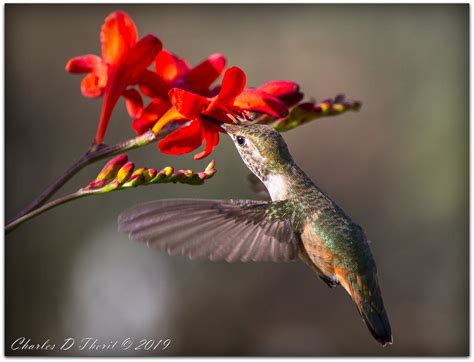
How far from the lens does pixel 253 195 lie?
4.23 m

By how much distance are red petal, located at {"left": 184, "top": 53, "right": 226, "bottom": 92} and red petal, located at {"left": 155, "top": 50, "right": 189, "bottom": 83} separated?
36mm

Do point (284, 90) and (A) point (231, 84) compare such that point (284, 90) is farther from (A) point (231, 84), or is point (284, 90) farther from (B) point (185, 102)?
(B) point (185, 102)

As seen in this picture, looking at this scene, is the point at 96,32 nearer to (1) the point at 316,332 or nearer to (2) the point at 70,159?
(2) the point at 70,159

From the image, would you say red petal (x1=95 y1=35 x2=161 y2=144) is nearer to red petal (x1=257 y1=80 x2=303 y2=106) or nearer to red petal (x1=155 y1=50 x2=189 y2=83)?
red petal (x1=155 y1=50 x2=189 y2=83)

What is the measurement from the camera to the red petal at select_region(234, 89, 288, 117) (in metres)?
1.60

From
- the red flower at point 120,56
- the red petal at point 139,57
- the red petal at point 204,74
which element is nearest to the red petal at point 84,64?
the red flower at point 120,56

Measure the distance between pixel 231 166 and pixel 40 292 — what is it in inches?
62.6

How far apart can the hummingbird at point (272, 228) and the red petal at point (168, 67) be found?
27 centimetres

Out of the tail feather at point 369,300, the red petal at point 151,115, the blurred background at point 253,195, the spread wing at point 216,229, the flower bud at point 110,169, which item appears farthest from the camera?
the blurred background at point 253,195

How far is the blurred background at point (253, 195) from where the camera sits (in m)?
4.02

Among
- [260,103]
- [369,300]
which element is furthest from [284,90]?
[369,300]

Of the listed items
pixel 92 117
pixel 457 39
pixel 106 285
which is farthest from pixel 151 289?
pixel 457 39

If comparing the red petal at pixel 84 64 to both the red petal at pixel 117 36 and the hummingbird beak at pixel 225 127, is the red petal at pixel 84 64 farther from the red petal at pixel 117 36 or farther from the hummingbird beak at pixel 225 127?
the hummingbird beak at pixel 225 127

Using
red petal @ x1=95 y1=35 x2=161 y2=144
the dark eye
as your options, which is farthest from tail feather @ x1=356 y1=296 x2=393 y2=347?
red petal @ x1=95 y1=35 x2=161 y2=144
